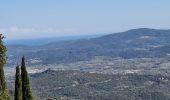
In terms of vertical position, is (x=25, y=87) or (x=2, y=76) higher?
A: (x=2, y=76)

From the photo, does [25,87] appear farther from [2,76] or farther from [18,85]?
[2,76]

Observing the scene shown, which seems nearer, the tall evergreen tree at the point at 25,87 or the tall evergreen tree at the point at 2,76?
the tall evergreen tree at the point at 2,76

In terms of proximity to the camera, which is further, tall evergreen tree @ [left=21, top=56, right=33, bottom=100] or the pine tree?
tall evergreen tree @ [left=21, top=56, right=33, bottom=100]

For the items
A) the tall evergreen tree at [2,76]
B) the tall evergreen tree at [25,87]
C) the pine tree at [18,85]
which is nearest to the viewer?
the tall evergreen tree at [2,76]


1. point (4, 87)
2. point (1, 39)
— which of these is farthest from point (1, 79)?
point (1, 39)

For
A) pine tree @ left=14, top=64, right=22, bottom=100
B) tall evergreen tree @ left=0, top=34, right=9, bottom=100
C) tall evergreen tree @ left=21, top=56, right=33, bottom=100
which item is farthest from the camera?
tall evergreen tree @ left=21, top=56, right=33, bottom=100

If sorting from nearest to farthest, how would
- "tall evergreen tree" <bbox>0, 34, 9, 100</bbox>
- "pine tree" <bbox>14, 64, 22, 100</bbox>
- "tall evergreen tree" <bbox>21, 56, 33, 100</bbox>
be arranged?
1. "tall evergreen tree" <bbox>0, 34, 9, 100</bbox>
2. "pine tree" <bbox>14, 64, 22, 100</bbox>
3. "tall evergreen tree" <bbox>21, 56, 33, 100</bbox>

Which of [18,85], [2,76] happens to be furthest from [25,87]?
[2,76]

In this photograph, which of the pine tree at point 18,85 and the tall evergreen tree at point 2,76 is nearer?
the tall evergreen tree at point 2,76

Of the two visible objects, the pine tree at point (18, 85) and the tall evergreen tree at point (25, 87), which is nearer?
the pine tree at point (18, 85)

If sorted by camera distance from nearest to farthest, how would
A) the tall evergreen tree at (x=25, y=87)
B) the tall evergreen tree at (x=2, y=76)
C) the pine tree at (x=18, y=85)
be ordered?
the tall evergreen tree at (x=2, y=76) → the pine tree at (x=18, y=85) → the tall evergreen tree at (x=25, y=87)

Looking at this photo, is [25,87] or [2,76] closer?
[2,76]
